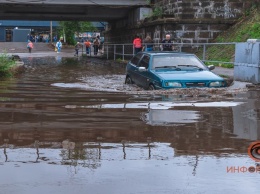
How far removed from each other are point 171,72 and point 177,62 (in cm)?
71

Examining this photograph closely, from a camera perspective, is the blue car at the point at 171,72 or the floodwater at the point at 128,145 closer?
the floodwater at the point at 128,145

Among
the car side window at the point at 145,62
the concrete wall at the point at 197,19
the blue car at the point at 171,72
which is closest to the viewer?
the blue car at the point at 171,72

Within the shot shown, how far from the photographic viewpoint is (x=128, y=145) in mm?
7695

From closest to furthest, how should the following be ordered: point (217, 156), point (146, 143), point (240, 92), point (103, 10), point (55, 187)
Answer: point (55, 187), point (217, 156), point (146, 143), point (240, 92), point (103, 10)

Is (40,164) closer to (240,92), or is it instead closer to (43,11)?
(240,92)

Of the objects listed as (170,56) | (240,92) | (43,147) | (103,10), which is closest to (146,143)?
(43,147)

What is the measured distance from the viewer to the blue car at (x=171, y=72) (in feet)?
48.6

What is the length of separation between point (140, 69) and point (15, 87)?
402 cm

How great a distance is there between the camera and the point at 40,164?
6.59 m
